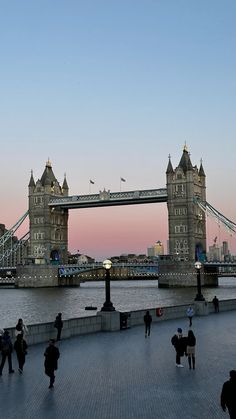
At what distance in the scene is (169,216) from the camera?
113m

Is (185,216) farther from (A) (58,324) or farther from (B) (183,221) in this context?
(A) (58,324)

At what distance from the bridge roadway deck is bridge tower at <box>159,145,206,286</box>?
3432 inches

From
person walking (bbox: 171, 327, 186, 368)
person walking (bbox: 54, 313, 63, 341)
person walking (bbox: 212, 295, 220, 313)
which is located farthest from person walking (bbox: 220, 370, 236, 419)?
person walking (bbox: 212, 295, 220, 313)

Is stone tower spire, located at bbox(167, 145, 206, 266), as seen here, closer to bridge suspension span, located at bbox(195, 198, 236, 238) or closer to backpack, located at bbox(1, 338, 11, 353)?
bridge suspension span, located at bbox(195, 198, 236, 238)

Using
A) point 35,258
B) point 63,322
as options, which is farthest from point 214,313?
point 35,258

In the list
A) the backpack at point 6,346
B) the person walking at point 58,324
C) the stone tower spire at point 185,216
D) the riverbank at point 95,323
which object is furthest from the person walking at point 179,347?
the stone tower spire at point 185,216

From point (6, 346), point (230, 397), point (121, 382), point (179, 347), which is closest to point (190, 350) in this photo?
point (179, 347)

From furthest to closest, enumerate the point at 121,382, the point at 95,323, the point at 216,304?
the point at 216,304
the point at 95,323
the point at 121,382

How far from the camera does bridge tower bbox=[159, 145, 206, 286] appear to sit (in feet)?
357

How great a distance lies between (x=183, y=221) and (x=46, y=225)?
3376cm

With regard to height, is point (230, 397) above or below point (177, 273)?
below

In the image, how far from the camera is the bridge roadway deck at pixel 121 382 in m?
11.4

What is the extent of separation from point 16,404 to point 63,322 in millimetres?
9933

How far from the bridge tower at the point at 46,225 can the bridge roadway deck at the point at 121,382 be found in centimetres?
10323
